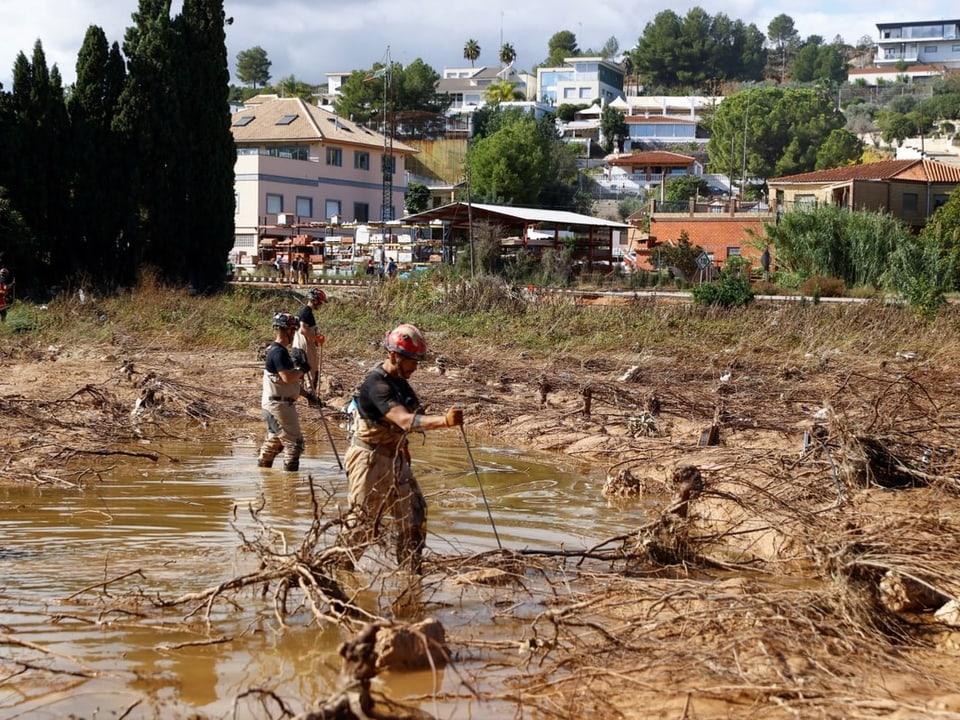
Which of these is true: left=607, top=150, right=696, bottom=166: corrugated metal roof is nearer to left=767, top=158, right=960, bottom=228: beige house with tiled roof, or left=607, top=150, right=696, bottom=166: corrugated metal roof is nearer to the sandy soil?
left=767, top=158, right=960, bottom=228: beige house with tiled roof

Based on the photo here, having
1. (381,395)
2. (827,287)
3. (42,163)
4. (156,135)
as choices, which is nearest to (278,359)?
(381,395)

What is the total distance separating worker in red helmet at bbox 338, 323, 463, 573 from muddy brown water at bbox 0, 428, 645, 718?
11.1 inches

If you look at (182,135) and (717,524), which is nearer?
(717,524)

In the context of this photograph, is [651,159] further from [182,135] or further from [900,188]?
[182,135]

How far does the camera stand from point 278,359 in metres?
11.7

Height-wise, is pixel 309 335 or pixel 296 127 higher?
pixel 296 127

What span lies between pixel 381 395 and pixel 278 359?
14.7ft

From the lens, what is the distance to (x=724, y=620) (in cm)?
616

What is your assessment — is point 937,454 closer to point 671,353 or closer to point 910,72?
point 671,353

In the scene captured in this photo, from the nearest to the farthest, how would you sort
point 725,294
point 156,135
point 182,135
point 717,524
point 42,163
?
point 717,524, point 725,294, point 42,163, point 156,135, point 182,135

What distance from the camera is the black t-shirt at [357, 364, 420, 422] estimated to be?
740 cm

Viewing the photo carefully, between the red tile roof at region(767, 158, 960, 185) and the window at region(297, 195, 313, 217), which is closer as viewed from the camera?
the red tile roof at region(767, 158, 960, 185)

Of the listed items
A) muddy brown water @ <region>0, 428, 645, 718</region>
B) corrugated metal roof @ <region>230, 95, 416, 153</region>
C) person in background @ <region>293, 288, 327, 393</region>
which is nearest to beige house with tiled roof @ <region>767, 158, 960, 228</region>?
corrugated metal roof @ <region>230, 95, 416, 153</region>

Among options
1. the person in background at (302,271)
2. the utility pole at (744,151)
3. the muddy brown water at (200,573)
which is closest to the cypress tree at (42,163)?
the person in background at (302,271)
